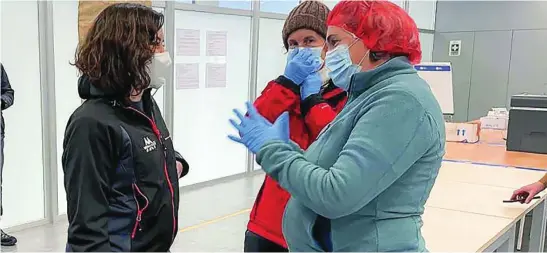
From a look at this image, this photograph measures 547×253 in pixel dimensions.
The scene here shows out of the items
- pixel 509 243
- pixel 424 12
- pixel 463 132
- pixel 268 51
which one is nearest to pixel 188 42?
pixel 268 51

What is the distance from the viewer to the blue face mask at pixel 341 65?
42.8 inches

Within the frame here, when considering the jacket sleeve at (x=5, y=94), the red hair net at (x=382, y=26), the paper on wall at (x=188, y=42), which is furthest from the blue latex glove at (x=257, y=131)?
the paper on wall at (x=188, y=42)

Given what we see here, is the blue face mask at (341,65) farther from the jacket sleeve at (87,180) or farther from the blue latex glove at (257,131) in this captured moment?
the jacket sleeve at (87,180)

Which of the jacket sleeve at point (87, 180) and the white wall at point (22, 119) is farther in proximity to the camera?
the white wall at point (22, 119)

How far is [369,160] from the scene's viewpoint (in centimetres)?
93

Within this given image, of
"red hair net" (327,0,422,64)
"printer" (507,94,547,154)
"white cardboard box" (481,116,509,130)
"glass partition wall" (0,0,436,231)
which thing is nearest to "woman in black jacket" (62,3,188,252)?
"red hair net" (327,0,422,64)

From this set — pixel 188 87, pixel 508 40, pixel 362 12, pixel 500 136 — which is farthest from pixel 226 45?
pixel 508 40

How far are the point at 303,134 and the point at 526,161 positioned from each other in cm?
233

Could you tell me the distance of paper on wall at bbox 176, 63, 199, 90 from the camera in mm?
4670

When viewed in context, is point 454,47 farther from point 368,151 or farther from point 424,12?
point 368,151

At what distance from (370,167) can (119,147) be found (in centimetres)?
61

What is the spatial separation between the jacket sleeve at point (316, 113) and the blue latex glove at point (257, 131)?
0.93 ft

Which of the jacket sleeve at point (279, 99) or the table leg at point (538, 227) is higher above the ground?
the jacket sleeve at point (279, 99)

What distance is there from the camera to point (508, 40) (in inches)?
298
